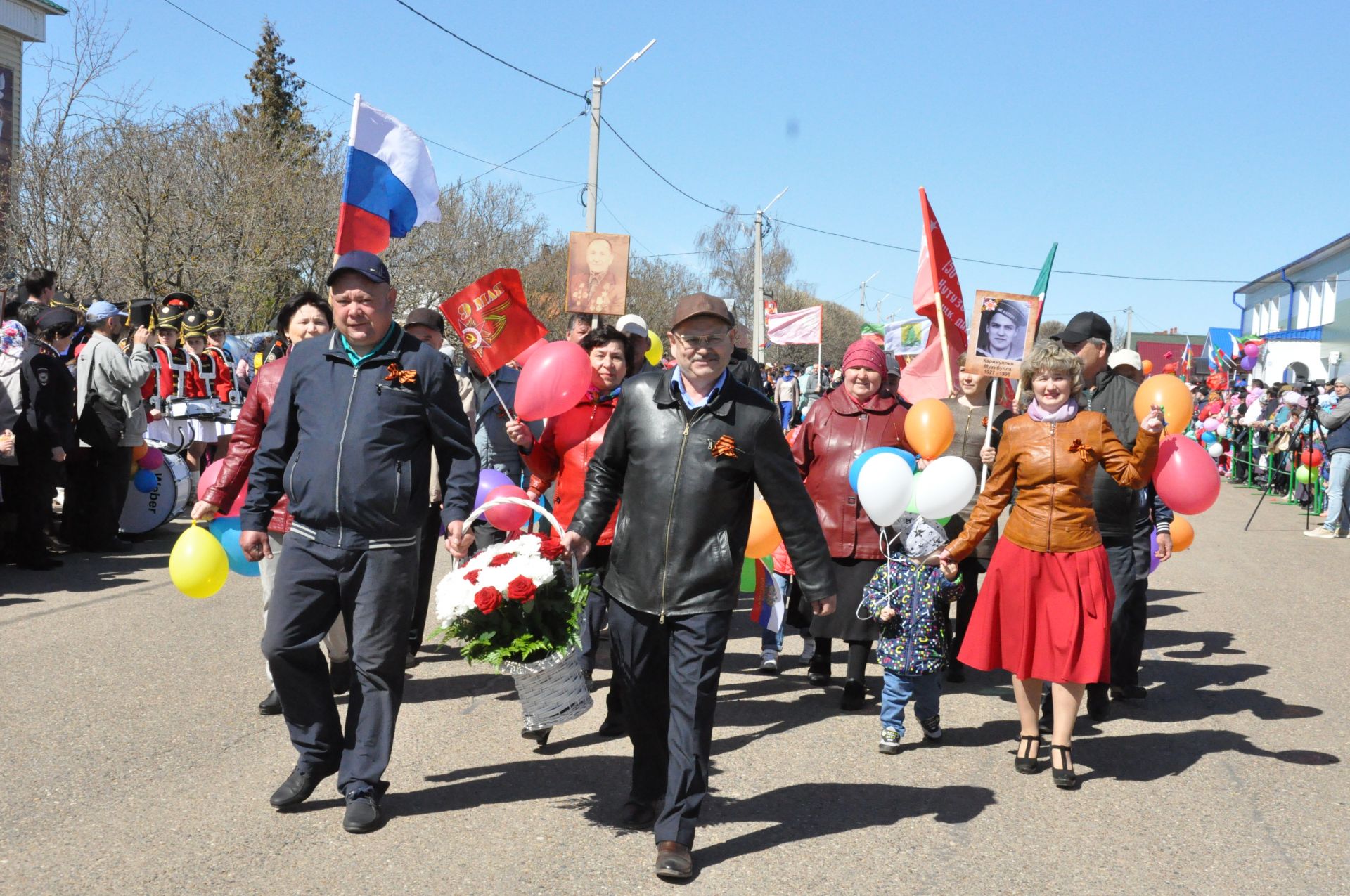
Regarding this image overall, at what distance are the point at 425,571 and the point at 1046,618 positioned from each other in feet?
12.3

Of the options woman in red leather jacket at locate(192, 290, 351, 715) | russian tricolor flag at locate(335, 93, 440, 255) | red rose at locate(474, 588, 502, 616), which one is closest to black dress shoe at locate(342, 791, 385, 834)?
woman in red leather jacket at locate(192, 290, 351, 715)

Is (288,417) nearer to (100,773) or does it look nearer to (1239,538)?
(100,773)

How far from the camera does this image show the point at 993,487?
5.78 meters

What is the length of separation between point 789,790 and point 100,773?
2977 mm

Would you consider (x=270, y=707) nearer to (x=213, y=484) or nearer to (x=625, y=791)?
(x=213, y=484)

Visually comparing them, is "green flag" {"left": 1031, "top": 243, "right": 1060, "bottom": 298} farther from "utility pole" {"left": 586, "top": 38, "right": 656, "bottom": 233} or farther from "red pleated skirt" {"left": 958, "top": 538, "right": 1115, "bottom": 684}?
"utility pole" {"left": 586, "top": 38, "right": 656, "bottom": 233}

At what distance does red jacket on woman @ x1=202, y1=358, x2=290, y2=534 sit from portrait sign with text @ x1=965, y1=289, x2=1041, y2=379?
12.2 feet

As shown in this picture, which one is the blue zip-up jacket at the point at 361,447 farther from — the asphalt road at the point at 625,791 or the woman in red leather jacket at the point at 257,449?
the asphalt road at the point at 625,791

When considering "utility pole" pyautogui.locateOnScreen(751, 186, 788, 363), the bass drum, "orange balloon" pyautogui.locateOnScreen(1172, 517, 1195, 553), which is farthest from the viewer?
"utility pole" pyautogui.locateOnScreen(751, 186, 788, 363)

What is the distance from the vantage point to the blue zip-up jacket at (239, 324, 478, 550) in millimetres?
4578

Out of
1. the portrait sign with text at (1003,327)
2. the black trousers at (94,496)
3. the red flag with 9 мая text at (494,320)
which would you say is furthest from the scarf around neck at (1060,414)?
the black trousers at (94,496)

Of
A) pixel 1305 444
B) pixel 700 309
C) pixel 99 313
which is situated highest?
pixel 99 313

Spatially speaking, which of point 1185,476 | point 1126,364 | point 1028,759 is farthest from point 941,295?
point 1028,759

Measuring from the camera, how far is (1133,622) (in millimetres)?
6777
